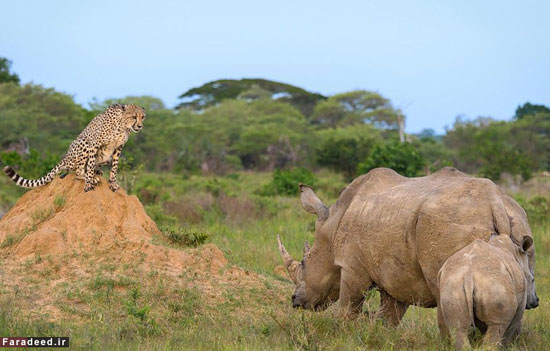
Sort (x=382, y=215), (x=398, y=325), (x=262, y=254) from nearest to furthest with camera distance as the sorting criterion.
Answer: (x=382, y=215) → (x=398, y=325) → (x=262, y=254)

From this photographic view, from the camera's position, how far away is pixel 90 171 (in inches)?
386

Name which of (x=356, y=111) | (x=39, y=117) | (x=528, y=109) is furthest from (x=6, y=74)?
(x=528, y=109)

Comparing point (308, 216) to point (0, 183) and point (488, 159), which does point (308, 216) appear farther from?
point (488, 159)

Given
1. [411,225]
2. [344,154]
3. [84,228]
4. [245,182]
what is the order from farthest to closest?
[344,154]
[245,182]
[84,228]
[411,225]

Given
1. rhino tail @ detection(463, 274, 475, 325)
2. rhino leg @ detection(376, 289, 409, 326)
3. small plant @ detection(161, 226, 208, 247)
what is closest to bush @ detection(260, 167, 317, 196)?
small plant @ detection(161, 226, 208, 247)

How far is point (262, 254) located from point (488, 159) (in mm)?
20216

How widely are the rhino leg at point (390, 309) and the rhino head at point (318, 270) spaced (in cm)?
58

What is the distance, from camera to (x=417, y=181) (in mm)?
6617

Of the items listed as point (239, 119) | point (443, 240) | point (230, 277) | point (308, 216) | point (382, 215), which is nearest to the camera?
point (443, 240)

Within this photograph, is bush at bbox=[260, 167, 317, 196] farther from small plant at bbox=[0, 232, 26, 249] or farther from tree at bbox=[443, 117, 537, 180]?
small plant at bbox=[0, 232, 26, 249]

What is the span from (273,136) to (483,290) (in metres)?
36.7

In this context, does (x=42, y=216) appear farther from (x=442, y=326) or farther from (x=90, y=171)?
(x=442, y=326)

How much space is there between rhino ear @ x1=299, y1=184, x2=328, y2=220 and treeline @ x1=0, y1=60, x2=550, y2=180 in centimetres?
1660

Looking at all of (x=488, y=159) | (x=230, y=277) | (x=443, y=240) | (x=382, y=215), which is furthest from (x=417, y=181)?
(x=488, y=159)
